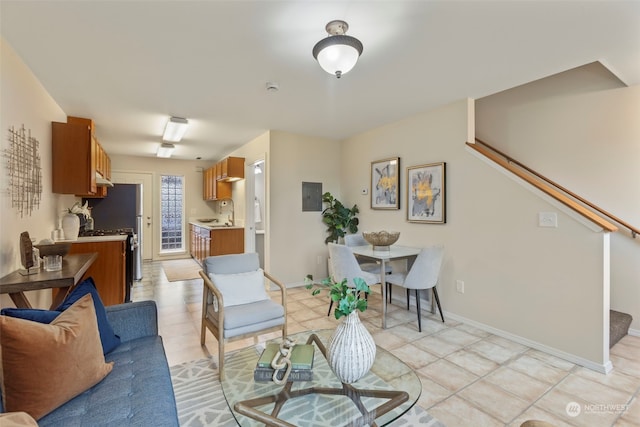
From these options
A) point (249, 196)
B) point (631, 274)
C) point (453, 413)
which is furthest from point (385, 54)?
point (249, 196)

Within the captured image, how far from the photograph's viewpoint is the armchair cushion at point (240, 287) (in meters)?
2.41

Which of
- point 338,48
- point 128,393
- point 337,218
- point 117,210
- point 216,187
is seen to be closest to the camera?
point 128,393

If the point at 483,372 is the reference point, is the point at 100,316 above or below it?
above

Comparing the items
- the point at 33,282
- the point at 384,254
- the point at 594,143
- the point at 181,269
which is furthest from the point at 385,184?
the point at 181,269

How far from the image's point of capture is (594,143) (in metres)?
3.10

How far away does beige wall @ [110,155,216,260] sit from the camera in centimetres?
675

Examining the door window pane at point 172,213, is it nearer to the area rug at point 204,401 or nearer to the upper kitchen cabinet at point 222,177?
the upper kitchen cabinet at point 222,177

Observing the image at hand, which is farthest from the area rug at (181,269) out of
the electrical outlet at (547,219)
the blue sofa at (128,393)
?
the electrical outlet at (547,219)

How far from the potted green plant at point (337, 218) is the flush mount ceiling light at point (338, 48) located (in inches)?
118

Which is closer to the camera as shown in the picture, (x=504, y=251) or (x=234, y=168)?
(x=504, y=251)

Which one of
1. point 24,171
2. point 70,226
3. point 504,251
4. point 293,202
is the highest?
point 24,171

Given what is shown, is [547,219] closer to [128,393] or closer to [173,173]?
[128,393]

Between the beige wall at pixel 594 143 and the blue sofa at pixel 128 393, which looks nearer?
the blue sofa at pixel 128 393

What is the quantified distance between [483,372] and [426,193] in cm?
200
